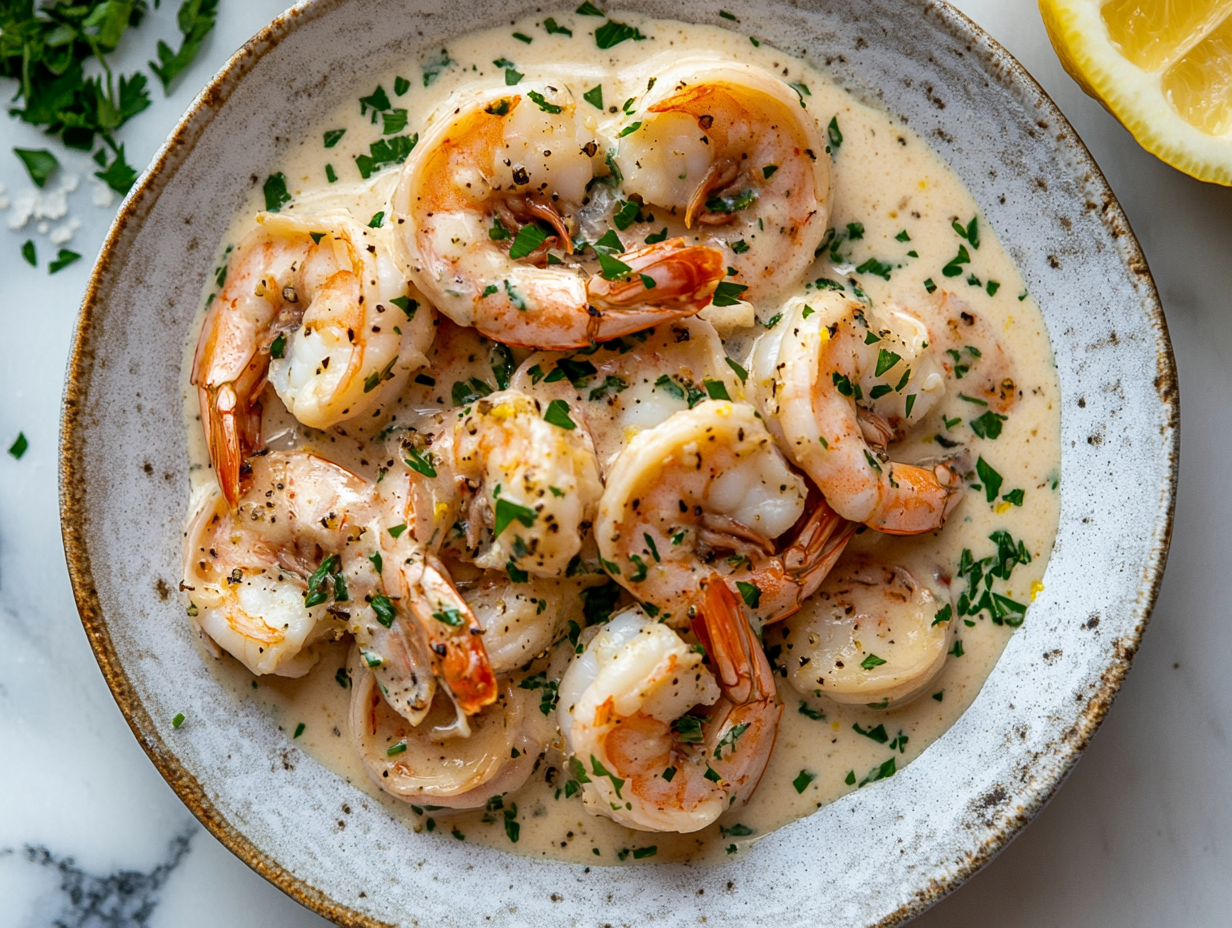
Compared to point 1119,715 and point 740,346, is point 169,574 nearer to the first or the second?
point 740,346

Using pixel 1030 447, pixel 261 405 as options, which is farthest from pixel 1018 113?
pixel 261 405

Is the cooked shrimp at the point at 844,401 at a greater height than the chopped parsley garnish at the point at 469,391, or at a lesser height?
greater

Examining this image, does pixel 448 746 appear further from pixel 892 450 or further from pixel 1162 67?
pixel 1162 67

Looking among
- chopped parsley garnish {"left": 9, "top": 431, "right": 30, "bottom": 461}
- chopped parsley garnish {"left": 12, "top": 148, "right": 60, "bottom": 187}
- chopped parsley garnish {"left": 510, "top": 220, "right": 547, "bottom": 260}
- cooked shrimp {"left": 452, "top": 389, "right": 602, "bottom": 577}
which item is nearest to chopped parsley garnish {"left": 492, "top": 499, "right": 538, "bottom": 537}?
cooked shrimp {"left": 452, "top": 389, "right": 602, "bottom": 577}

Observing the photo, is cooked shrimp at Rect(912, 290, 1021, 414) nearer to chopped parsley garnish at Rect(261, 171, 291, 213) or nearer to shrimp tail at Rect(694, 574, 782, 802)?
shrimp tail at Rect(694, 574, 782, 802)

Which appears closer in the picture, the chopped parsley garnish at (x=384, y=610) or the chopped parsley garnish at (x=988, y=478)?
the chopped parsley garnish at (x=384, y=610)

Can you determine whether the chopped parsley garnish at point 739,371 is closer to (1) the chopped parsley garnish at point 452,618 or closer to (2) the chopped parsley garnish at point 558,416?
(2) the chopped parsley garnish at point 558,416

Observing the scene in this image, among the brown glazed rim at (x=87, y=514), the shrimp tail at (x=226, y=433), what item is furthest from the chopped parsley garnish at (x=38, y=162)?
the shrimp tail at (x=226, y=433)
